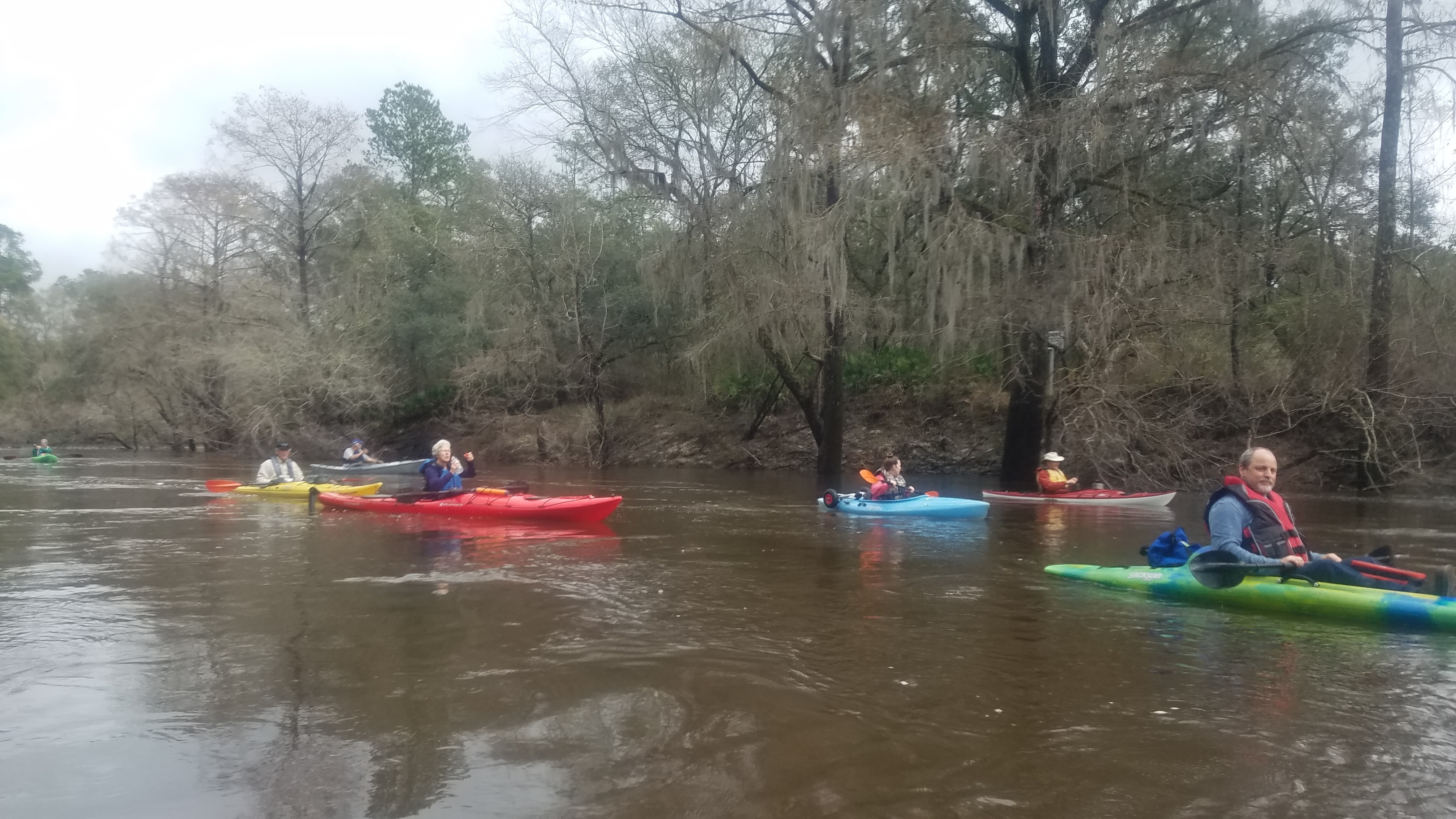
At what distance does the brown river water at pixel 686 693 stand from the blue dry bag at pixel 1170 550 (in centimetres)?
60

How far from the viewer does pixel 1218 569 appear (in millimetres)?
6375

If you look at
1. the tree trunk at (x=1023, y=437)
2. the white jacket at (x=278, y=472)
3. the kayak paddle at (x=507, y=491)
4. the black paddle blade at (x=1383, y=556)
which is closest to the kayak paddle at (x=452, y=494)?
the kayak paddle at (x=507, y=491)

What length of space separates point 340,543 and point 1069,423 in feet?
34.2

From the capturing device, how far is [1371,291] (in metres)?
15.0

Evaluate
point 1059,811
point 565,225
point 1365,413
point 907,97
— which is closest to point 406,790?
point 1059,811

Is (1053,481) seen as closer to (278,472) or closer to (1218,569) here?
(1218,569)

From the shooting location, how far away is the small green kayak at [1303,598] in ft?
18.8

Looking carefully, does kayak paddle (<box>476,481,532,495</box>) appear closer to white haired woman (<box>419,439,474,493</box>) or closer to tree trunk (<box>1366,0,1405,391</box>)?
white haired woman (<box>419,439,474,493</box>)

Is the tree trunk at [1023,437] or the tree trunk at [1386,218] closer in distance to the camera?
the tree trunk at [1386,218]

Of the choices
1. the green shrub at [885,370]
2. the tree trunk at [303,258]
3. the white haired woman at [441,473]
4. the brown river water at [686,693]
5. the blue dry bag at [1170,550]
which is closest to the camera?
the brown river water at [686,693]

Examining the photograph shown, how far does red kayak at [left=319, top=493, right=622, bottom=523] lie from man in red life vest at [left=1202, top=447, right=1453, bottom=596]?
6.29m

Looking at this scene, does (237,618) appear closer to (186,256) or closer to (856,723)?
(856,723)

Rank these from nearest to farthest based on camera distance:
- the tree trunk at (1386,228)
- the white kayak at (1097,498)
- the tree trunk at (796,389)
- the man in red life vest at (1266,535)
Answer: the man in red life vest at (1266,535)
the white kayak at (1097,498)
the tree trunk at (1386,228)
the tree trunk at (796,389)

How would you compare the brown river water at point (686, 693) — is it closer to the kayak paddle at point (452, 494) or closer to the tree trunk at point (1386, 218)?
the kayak paddle at point (452, 494)
